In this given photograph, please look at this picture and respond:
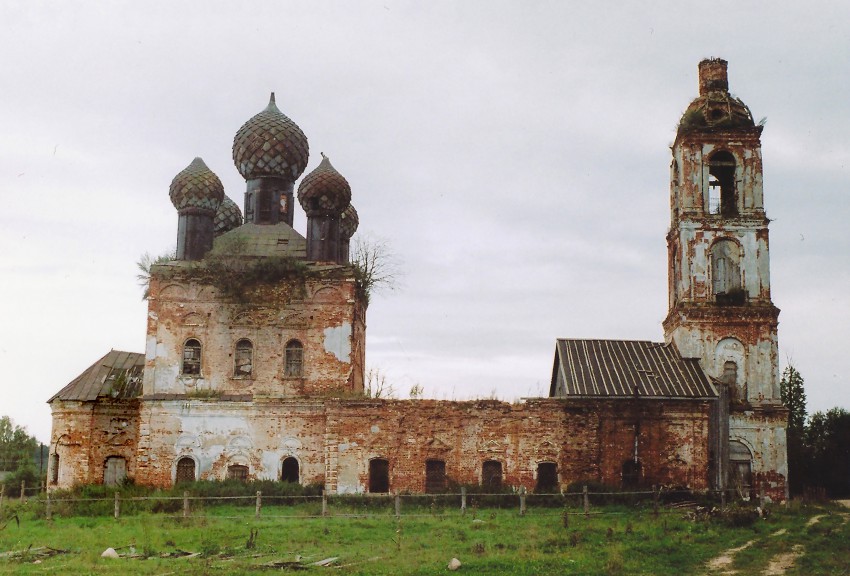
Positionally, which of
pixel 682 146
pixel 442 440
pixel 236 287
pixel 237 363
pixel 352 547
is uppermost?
pixel 682 146

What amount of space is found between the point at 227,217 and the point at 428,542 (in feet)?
56.0

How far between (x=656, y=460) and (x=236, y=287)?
40.6 feet

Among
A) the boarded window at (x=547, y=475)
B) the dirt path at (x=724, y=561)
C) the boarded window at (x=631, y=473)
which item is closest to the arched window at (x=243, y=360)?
the boarded window at (x=547, y=475)

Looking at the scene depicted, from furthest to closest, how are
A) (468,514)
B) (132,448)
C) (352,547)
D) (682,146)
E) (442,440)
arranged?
(682,146)
(132,448)
(442,440)
(468,514)
(352,547)

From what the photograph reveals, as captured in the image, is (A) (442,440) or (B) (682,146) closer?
(A) (442,440)

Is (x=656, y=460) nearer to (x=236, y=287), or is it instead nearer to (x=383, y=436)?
(x=383, y=436)

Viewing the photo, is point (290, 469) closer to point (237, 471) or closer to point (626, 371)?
point (237, 471)

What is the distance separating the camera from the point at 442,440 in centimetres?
2495

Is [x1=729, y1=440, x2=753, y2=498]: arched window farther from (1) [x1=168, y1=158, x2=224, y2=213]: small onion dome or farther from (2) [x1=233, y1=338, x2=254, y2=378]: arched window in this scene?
(1) [x1=168, y1=158, x2=224, y2=213]: small onion dome

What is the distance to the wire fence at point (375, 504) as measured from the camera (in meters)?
21.9

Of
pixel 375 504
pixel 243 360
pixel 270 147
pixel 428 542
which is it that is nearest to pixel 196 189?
pixel 270 147

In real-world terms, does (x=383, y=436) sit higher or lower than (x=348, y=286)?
lower

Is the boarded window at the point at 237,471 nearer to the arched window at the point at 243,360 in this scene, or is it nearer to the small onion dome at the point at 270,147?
the arched window at the point at 243,360

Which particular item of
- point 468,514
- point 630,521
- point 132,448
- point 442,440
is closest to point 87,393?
point 132,448
